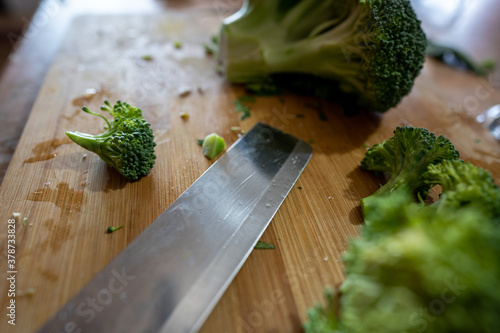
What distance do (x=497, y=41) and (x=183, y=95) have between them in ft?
10.1

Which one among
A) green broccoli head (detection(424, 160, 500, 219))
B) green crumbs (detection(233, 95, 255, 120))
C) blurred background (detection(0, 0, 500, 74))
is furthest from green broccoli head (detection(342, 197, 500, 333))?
blurred background (detection(0, 0, 500, 74))

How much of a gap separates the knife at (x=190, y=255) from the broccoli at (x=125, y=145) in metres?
0.23

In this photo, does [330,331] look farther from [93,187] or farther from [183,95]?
[183,95]

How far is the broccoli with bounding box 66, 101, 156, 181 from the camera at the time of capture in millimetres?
1246

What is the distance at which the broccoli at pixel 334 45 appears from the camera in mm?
1471

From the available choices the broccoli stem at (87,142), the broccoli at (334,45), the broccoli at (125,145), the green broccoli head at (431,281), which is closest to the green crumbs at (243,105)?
the broccoli at (334,45)

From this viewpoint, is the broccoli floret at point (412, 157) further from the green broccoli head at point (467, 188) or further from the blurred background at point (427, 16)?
the blurred background at point (427, 16)

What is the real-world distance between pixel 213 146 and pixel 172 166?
0.21 meters

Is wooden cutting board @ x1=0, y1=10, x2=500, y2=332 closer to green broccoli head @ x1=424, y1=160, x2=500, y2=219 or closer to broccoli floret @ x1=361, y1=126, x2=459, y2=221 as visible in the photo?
broccoli floret @ x1=361, y1=126, x2=459, y2=221

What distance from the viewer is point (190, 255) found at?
1.03 m

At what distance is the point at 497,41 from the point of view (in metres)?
2.98

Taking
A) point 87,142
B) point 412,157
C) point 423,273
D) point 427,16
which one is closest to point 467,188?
point 412,157

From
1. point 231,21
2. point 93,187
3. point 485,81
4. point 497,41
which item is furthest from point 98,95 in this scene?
point 497,41

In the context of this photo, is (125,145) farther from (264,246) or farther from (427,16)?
(427,16)
